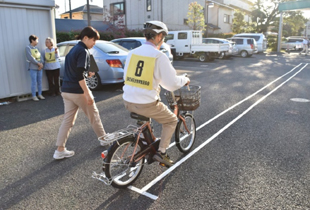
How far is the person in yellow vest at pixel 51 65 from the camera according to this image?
7.97 meters

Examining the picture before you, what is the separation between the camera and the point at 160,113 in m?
3.35

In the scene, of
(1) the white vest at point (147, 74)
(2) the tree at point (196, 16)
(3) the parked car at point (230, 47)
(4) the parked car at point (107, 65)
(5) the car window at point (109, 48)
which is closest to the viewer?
(1) the white vest at point (147, 74)

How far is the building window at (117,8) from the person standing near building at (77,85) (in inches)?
1235

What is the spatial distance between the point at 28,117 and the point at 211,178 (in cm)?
456

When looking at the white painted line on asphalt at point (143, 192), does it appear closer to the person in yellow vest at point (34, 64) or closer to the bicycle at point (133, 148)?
the bicycle at point (133, 148)

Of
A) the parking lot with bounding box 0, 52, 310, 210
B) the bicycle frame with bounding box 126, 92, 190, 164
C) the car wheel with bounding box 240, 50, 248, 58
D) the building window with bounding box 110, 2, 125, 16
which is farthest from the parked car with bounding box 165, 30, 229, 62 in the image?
the bicycle frame with bounding box 126, 92, 190, 164

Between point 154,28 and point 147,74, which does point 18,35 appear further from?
point 147,74

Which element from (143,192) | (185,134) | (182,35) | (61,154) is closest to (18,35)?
(61,154)

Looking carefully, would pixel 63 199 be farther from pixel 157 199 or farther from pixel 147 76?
pixel 147 76

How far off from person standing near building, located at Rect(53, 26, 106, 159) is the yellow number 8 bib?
0.95 metres

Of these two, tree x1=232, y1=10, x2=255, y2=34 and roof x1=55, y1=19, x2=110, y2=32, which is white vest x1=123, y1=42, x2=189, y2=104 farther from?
tree x1=232, y1=10, x2=255, y2=34

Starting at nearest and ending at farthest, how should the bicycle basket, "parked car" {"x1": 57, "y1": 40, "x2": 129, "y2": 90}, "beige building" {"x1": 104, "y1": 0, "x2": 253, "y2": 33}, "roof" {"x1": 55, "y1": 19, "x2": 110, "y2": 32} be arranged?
the bicycle basket
"parked car" {"x1": 57, "y1": 40, "x2": 129, "y2": 90}
"roof" {"x1": 55, "y1": 19, "x2": 110, "y2": 32}
"beige building" {"x1": 104, "y1": 0, "x2": 253, "y2": 33}

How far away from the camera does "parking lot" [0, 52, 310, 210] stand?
3129mm

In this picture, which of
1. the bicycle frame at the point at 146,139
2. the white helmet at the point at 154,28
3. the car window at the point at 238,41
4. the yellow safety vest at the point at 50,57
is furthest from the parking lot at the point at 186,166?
the car window at the point at 238,41
